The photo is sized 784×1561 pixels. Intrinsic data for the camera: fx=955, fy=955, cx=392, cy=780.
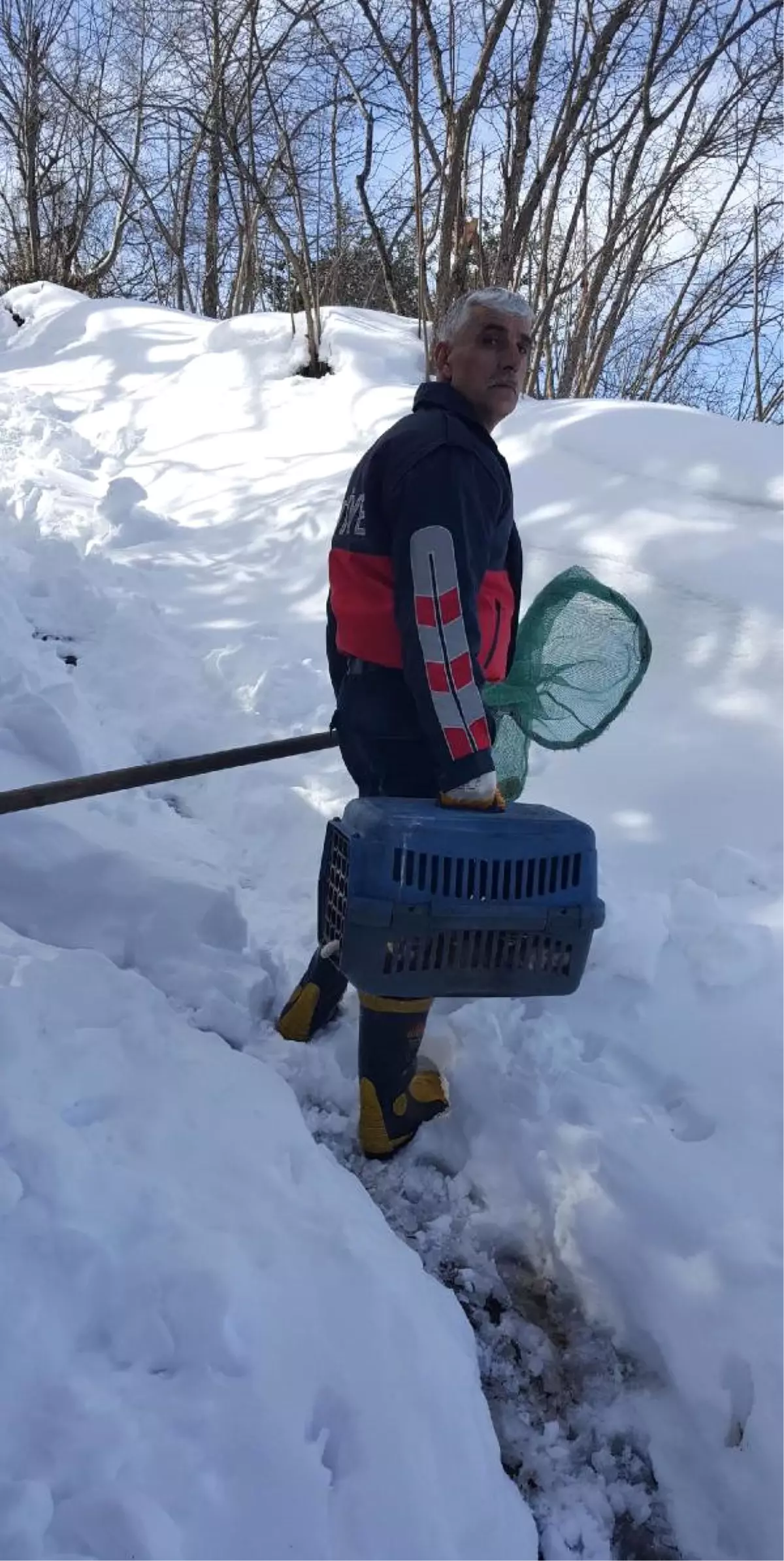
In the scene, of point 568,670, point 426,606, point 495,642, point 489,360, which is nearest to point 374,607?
point 426,606

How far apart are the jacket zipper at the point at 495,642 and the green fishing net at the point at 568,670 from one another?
0.36m

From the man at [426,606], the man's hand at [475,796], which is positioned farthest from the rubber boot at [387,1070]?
the man's hand at [475,796]

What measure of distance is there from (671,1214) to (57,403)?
26.7 feet

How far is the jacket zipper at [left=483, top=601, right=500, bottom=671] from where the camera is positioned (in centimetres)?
189

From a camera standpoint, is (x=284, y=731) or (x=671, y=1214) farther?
(x=284, y=731)

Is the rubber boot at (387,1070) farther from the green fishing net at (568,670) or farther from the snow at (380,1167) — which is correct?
the green fishing net at (568,670)

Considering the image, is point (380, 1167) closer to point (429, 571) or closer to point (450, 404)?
point (429, 571)

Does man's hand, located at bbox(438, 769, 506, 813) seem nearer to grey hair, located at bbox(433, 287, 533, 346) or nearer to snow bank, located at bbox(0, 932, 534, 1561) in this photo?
snow bank, located at bbox(0, 932, 534, 1561)

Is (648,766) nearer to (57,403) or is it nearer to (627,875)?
(627,875)

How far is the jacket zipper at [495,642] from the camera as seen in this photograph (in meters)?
1.89

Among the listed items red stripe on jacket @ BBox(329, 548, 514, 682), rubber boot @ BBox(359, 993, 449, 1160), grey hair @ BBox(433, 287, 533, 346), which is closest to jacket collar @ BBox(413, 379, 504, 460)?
grey hair @ BBox(433, 287, 533, 346)

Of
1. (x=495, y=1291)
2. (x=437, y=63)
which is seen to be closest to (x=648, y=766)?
(x=495, y=1291)

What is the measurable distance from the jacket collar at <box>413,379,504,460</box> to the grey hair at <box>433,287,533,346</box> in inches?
5.3

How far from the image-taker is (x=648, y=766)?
3.26 metres
